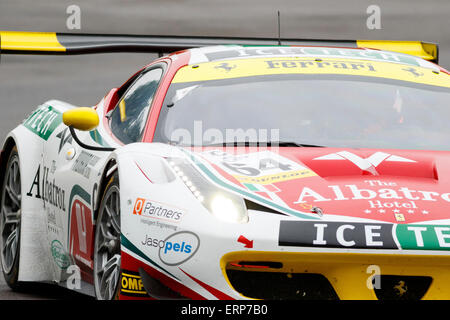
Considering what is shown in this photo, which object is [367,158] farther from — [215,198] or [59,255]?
[59,255]


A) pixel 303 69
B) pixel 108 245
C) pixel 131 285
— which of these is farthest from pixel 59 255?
pixel 131 285

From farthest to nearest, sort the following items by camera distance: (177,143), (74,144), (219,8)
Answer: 1. (219,8)
2. (74,144)
3. (177,143)

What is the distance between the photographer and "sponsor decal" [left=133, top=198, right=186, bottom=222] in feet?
12.8

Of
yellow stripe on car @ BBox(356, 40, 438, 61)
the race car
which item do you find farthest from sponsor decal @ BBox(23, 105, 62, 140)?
yellow stripe on car @ BBox(356, 40, 438, 61)

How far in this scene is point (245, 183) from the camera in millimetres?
4043

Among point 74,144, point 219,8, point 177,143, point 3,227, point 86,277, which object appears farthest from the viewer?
point 219,8

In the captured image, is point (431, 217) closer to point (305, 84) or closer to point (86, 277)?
point (305, 84)

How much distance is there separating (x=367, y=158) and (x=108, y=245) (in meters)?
1.06

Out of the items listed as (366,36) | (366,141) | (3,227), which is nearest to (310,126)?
(366,141)

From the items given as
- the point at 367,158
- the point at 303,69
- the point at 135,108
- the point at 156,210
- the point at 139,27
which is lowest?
the point at 156,210

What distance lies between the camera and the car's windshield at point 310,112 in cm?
479

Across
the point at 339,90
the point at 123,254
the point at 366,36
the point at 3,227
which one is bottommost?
the point at 123,254

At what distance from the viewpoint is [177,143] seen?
15.5 feet

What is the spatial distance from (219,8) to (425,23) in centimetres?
258
